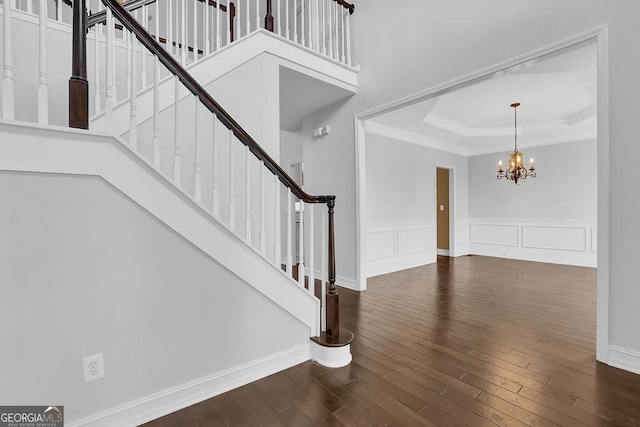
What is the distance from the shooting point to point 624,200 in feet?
6.49

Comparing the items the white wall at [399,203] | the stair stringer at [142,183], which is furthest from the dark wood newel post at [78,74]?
the white wall at [399,203]

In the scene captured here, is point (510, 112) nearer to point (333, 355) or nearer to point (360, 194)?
point (360, 194)

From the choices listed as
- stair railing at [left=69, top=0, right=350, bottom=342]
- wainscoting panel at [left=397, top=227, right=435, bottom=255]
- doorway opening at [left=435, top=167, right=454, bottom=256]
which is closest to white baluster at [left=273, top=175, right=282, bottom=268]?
stair railing at [left=69, top=0, right=350, bottom=342]

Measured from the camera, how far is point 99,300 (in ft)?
4.72

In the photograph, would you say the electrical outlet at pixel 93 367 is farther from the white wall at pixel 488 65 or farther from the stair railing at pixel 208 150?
the white wall at pixel 488 65

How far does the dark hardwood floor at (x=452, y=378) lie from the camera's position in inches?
61.7

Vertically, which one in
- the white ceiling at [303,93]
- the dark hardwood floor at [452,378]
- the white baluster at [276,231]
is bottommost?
the dark hardwood floor at [452,378]

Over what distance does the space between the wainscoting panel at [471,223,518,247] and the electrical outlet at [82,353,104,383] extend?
724 cm

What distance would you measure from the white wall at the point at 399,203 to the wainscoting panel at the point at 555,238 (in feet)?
6.84

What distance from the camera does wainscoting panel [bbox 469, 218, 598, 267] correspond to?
17.7ft

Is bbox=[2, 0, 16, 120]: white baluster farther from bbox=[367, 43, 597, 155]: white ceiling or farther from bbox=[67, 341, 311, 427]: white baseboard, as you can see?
bbox=[367, 43, 597, 155]: white ceiling

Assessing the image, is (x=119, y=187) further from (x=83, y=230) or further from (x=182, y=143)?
(x=182, y=143)

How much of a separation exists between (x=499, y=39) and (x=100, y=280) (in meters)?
3.47

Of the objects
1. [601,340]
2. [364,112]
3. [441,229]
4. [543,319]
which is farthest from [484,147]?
[601,340]
